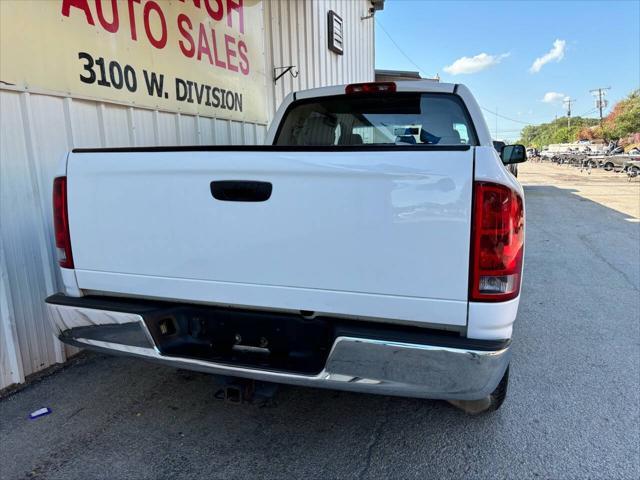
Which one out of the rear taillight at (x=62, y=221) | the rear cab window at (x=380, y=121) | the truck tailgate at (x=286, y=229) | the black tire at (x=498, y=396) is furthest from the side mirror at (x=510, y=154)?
the rear taillight at (x=62, y=221)

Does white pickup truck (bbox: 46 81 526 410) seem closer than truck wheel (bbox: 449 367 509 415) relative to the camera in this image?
Yes

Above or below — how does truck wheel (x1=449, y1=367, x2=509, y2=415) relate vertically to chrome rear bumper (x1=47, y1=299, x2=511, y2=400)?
below

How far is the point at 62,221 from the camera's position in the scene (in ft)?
7.45

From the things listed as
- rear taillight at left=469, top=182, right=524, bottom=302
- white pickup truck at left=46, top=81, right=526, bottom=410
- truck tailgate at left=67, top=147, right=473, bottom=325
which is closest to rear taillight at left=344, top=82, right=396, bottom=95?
white pickup truck at left=46, top=81, right=526, bottom=410

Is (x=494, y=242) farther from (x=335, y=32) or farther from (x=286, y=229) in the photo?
(x=335, y=32)

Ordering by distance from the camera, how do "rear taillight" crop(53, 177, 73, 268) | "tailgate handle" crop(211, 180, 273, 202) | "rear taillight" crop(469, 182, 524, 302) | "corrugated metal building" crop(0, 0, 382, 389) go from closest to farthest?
"rear taillight" crop(469, 182, 524, 302), "tailgate handle" crop(211, 180, 273, 202), "rear taillight" crop(53, 177, 73, 268), "corrugated metal building" crop(0, 0, 382, 389)

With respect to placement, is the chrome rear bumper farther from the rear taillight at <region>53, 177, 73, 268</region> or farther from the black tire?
the rear taillight at <region>53, 177, 73, 268</region>

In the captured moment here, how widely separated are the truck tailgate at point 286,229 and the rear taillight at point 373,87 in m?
1.49

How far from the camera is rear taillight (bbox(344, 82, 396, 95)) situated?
3.10 meters

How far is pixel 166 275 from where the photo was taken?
7.06ft

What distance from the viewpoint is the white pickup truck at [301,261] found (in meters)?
1.72

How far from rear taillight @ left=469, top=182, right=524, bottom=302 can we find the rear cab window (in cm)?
142

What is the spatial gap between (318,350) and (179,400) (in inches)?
52.6

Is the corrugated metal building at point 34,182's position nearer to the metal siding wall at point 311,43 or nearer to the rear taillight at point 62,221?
the rear taillight at point 62,221
